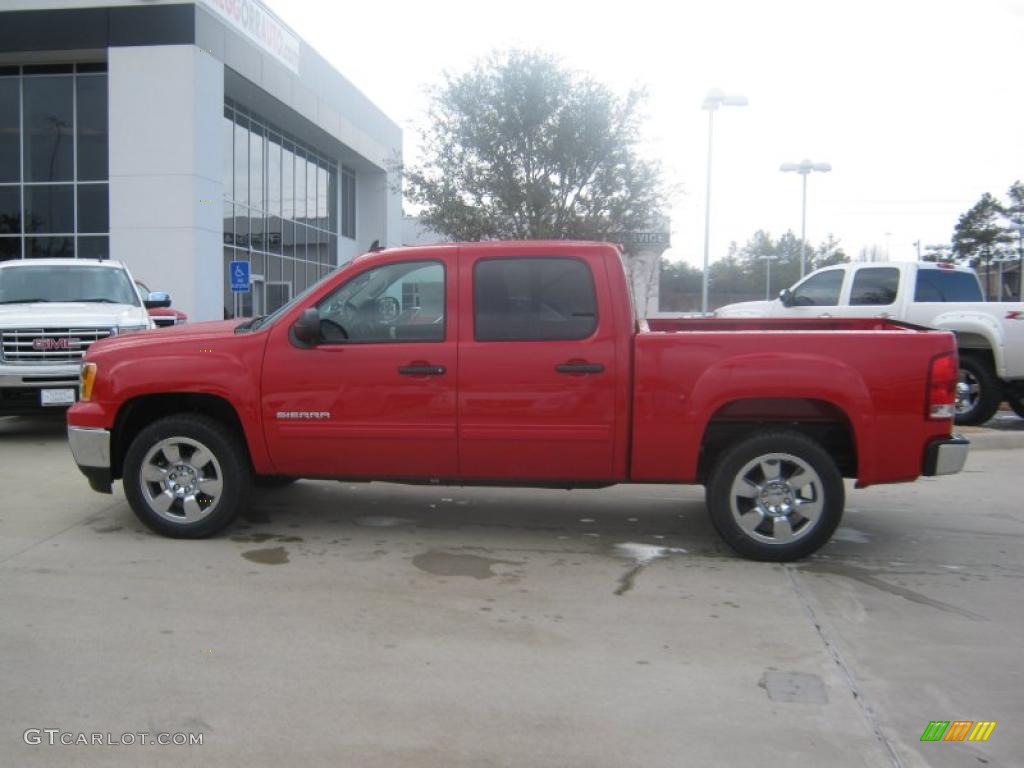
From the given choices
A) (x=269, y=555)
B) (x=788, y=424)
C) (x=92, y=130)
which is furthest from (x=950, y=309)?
(x=92, y=130)

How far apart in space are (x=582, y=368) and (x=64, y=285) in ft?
27.1

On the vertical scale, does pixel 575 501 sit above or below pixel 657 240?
below

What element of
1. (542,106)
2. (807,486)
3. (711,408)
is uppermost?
(542,106)

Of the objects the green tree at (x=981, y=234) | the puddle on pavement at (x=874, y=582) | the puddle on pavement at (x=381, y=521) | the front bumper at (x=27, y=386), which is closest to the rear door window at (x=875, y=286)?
the puddle on pavement at (x=874, y=582)

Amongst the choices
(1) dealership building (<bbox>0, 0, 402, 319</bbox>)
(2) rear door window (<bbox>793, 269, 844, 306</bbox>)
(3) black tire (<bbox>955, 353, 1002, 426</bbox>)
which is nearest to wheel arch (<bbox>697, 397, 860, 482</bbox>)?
(3) black tire (<bbox>955, 353, 1002, 426</bbox>)

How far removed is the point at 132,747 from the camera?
3.26 metres

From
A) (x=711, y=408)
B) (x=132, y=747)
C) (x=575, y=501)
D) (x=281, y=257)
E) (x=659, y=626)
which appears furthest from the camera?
(x=281, y=257)

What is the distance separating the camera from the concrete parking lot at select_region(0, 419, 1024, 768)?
11.0 feet

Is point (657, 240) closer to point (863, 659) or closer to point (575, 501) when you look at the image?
point (575, 501)

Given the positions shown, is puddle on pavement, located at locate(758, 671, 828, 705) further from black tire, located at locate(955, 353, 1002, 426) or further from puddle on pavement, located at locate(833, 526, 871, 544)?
black tire, located at locate(955, 353, 1002, 426)

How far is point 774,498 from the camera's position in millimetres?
5441

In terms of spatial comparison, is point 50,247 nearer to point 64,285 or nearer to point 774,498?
point 64,285

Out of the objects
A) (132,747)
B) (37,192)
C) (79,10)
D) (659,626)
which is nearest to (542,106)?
(79,10)

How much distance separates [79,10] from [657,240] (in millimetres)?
14983
